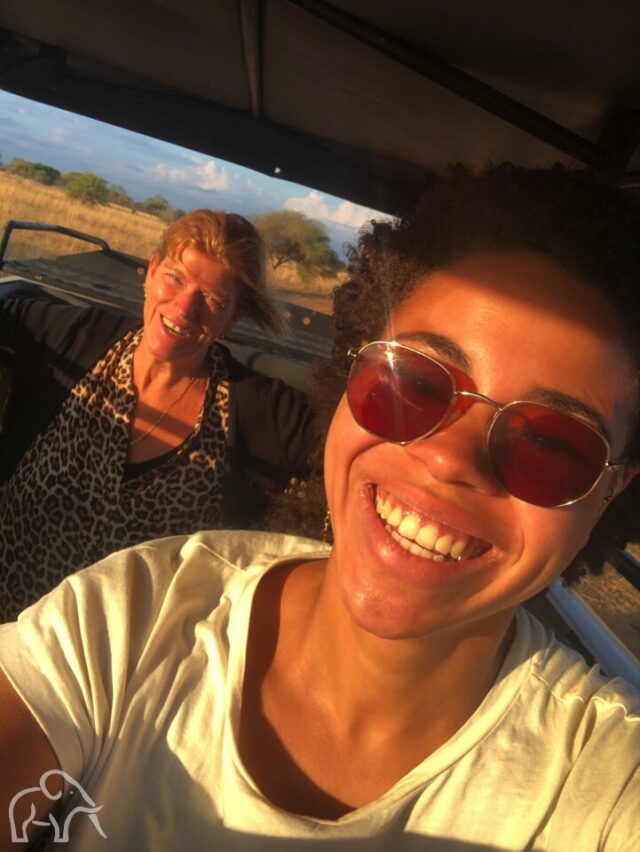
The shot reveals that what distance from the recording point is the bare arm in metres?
0.97

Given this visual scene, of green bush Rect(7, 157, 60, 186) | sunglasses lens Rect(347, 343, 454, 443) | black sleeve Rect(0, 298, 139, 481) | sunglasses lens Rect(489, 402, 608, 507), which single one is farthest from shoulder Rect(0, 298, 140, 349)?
sunglasses lens Rect(489, 402, 608, 507)

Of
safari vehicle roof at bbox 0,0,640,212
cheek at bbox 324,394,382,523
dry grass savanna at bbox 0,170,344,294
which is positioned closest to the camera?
cheek at bbox 324,394,382,523

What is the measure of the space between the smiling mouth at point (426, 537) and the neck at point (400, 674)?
0.46ft

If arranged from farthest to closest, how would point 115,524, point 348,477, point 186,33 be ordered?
point 115,524, point 186,33, point 348,477

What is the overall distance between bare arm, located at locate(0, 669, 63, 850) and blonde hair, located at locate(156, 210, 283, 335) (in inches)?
61.7

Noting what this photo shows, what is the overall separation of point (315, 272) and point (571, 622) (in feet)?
4.24

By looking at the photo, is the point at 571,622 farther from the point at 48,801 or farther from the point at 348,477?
the point at 48,801

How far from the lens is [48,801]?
103cm

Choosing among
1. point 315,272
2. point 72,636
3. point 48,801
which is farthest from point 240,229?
point 48,801

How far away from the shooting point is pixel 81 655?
1.04 m

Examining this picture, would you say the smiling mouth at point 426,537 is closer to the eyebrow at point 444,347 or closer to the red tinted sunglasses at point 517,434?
the red tinted sunglasses at point 517,434

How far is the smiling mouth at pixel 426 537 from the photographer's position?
1110 millimetres

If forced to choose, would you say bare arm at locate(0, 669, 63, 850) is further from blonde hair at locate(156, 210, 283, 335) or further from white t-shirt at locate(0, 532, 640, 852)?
blonde hair at locate(156, 210, 283, 335)

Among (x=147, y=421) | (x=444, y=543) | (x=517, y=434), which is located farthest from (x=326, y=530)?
(x=147, y=421)
